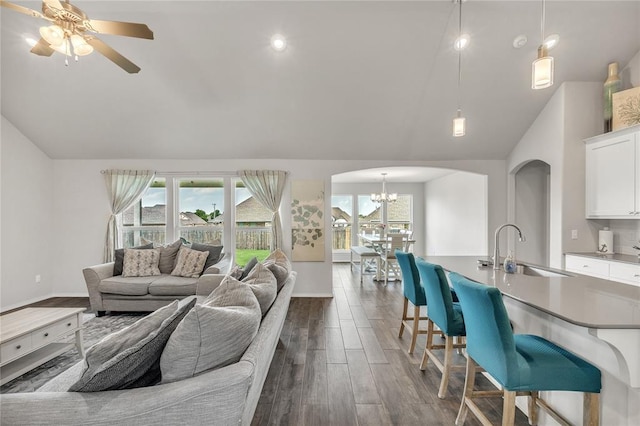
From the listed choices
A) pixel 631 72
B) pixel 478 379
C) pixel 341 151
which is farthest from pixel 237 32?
pixel 631 72

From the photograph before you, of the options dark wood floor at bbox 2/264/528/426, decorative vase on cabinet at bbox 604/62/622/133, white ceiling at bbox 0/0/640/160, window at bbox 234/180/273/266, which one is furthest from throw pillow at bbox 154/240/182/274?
decorative vase on cabinet at bbox 604/62/622/133

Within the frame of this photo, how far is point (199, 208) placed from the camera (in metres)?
5.19

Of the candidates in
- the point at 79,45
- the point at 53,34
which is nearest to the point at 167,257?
the point at 79,45

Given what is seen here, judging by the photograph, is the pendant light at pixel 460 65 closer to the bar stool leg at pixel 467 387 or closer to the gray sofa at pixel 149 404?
the bar stool leg at pixel 467 387

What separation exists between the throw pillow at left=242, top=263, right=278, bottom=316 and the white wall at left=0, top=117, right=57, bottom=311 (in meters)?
4.49

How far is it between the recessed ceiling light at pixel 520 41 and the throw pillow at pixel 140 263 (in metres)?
5.39

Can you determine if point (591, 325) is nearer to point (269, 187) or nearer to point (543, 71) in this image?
point (543, 71)

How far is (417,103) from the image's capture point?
4.00 m

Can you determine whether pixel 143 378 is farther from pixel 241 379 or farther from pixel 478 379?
pixel 478 379

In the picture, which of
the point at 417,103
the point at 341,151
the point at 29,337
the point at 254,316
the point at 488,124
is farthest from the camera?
the point at 341,151

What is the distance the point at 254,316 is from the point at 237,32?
3.11 metres

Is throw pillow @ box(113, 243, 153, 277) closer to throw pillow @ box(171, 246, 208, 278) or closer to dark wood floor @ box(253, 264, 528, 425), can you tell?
throw pillow @ box(171, 246, 208, 278)

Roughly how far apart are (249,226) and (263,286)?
10.7ft

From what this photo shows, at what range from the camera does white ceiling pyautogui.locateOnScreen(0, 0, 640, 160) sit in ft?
10.1
